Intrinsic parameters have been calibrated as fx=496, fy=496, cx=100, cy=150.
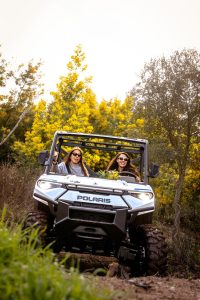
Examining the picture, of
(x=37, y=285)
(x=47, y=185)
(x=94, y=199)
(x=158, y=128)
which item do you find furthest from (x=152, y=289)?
(x=158, y=128)

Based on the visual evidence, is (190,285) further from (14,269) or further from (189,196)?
(189,196)

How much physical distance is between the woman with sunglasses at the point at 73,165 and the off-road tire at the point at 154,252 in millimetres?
1712

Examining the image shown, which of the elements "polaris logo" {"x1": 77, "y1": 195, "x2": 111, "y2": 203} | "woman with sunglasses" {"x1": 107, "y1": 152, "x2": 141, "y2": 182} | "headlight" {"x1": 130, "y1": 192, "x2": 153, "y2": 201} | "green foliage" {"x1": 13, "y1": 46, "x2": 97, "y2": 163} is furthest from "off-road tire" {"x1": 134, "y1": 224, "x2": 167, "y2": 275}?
"green foliage" {"x1": 13, "y1": 46, "x2": 97, "y2": 163}

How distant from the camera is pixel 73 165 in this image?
821 cm

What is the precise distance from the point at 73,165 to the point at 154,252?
2.22m

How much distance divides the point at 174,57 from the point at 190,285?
14055 millimetres

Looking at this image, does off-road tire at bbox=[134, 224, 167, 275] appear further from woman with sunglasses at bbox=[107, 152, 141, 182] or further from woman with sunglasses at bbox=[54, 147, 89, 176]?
woman with sunglasses at bbox=[54, 147, 89, 176]

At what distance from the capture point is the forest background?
13.3 m

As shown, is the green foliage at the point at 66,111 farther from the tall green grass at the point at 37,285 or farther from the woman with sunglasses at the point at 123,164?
the tall green grass at the point at 37,285

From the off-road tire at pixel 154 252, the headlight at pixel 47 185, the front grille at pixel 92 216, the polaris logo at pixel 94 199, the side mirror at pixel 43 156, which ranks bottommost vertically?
the off-road tire at pixel 154 252

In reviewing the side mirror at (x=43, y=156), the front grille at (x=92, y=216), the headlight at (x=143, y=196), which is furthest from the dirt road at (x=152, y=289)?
the side mirror at (x=43, y=156)

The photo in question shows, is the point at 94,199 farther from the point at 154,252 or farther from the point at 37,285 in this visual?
the point at 37,285

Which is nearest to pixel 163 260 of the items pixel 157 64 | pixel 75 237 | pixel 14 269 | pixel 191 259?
pixel 75 237

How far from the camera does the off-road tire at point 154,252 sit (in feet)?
21.9
